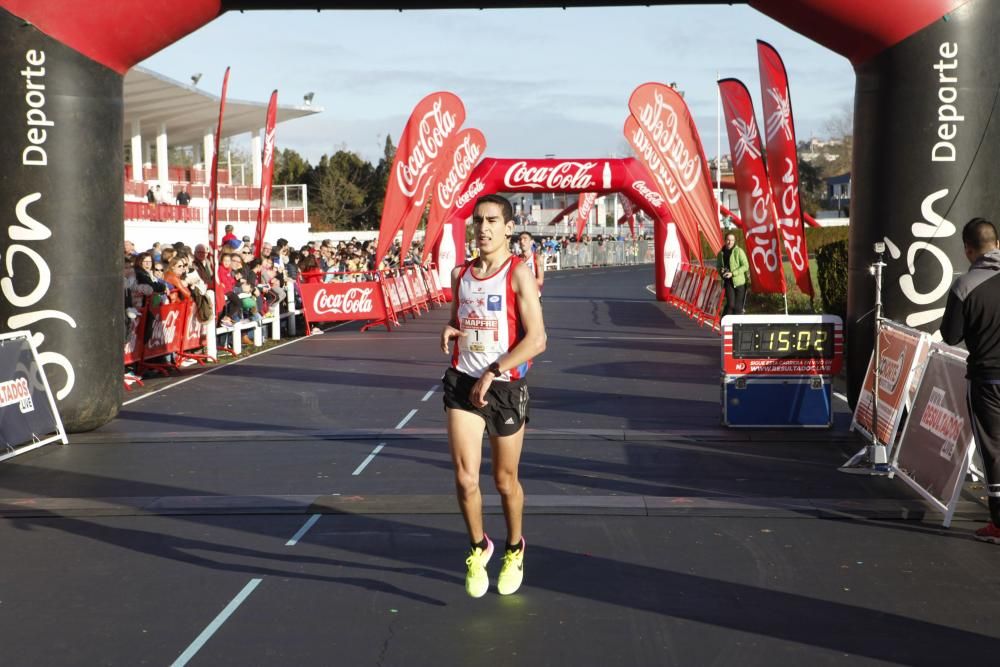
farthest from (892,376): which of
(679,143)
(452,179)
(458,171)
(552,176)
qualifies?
(552,176)

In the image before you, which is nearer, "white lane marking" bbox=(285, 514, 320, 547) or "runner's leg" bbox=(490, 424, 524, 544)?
"runner's leg" bbox=(490, 424, 524, 544)

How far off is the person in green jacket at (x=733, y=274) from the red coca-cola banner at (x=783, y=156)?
544 cm

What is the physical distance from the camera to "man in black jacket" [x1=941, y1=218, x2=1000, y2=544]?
260 inches

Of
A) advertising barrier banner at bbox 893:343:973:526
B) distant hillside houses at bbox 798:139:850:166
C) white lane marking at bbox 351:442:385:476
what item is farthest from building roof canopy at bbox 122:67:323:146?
distant hillside houses at bbox 798:139:850:166

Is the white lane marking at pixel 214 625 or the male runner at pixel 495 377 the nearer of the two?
the white lane marking at pixel 214 625

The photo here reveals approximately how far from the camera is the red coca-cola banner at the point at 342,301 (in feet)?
73.4

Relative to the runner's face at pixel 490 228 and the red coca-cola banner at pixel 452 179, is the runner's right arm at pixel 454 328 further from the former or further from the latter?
the red coca-cola banner at pixel 452 179

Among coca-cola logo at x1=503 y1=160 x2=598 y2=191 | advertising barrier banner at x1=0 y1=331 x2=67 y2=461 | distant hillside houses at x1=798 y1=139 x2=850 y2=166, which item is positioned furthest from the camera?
distant hillside houses at x1=798 y1=139 x2=850 y2=166

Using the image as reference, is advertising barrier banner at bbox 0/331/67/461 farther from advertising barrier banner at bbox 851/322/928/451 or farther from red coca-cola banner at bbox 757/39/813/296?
red coca-cola banner at bbox 757/39/813/296

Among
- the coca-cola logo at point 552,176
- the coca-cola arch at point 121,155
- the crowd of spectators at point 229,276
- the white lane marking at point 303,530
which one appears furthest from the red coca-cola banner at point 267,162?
the white lane marking at point 303,530

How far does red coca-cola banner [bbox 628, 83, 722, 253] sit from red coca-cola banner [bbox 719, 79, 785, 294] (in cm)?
524

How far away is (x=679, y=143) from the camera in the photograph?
2288 centimetres

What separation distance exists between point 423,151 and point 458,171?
6.24 m

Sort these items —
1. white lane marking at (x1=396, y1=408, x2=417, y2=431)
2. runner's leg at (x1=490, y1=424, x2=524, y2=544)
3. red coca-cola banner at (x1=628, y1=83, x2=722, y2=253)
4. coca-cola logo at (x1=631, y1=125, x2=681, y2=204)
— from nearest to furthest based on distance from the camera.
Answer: runner's leg at (x1=490, y1=424, x2=524, y2=544) < white lane marking at (x1=396, y1=408, x2=417, y2=431) < red coca-cola banner at (x1=628, y1=83, x2=722, y2=253) < coca-cola logo at (x1=631, y1=125, x2=681, y2=204)
